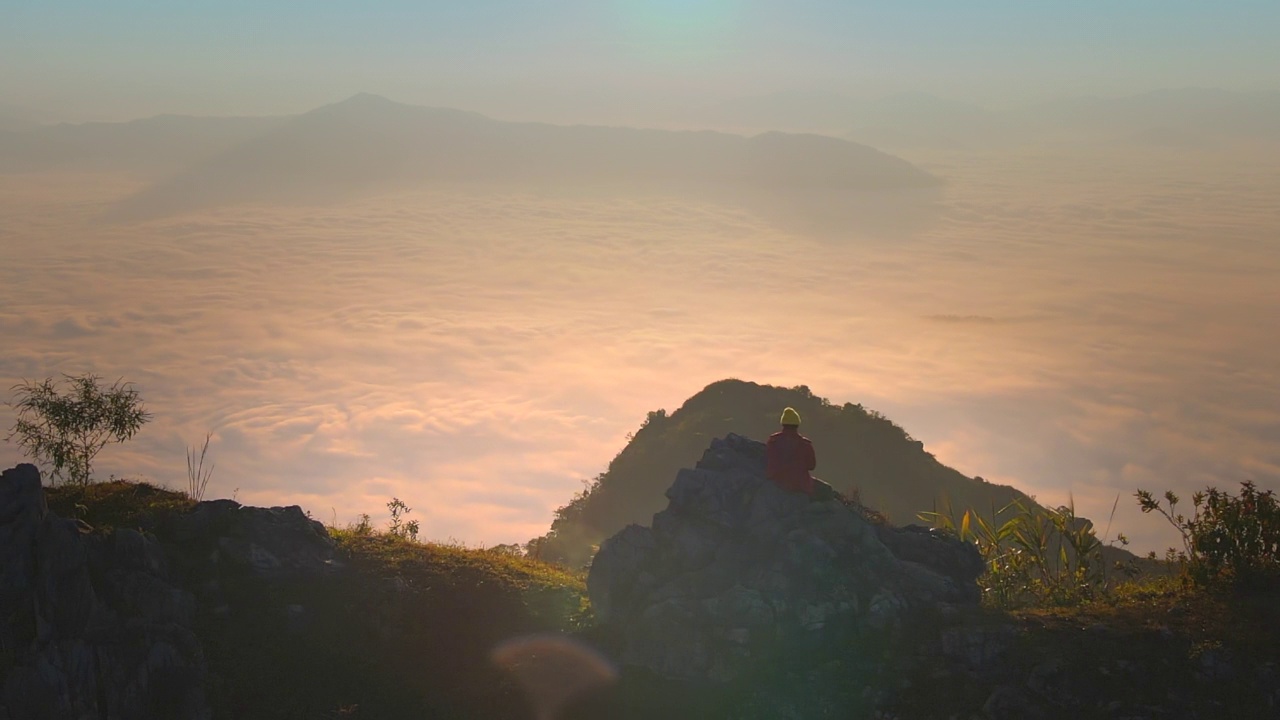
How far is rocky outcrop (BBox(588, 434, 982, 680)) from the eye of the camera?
18.1 metres

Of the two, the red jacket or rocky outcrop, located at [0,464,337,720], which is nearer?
rocky outcrop, located at [0,464,337,720]

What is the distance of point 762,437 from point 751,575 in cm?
2435

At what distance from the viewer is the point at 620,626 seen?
1955cm

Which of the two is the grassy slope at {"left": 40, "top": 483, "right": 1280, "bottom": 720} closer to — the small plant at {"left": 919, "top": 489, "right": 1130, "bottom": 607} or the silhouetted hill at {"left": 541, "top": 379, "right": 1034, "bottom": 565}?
the small plant at {"left": 919, "top": 489, "right": 1130, "bottom": 607}

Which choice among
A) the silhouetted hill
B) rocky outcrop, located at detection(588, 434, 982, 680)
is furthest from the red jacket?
the silhouetted hill

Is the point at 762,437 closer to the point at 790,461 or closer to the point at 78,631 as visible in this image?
the point at 790,461

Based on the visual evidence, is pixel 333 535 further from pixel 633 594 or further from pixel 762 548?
pixel 762 548

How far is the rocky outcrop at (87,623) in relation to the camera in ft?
52.7

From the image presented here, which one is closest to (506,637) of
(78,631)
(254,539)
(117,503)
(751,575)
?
(751,575)

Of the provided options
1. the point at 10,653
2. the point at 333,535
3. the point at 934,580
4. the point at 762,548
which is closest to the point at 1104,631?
the point at 934,580

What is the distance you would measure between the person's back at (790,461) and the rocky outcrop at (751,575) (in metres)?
0.28

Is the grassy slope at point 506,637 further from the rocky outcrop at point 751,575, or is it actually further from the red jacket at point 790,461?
the red jacket at point 790,461

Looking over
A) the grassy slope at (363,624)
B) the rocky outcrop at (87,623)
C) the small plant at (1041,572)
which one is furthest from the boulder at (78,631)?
the small plant at (1041,572)

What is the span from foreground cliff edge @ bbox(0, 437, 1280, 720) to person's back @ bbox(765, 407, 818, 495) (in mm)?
352
